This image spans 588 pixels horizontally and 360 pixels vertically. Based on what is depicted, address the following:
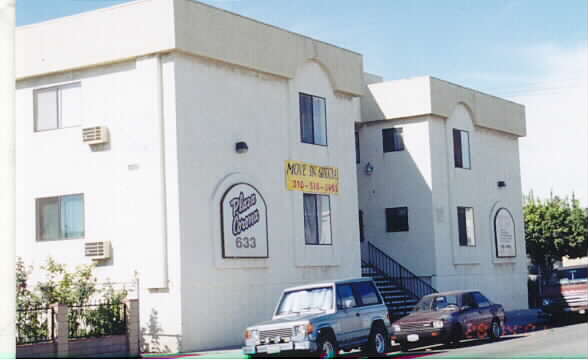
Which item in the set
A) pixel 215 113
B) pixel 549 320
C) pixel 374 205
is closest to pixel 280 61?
pixel 215 113

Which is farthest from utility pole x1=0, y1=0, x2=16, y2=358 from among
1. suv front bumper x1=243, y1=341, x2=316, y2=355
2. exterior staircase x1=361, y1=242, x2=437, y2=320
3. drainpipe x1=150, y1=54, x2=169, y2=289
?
exterior staircase x1=361, y1=242, x2=437, y2=320

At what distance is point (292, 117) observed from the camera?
26.7 m

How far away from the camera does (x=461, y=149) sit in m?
35.9

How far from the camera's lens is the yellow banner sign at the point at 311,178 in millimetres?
26391

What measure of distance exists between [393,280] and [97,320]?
14.9m

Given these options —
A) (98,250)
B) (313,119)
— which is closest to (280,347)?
(98,250)

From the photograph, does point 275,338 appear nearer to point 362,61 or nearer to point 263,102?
point 263,102

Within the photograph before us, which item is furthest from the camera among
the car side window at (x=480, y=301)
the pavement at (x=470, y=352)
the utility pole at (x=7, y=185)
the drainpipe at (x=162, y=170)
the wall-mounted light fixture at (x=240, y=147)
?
the wall-mounted light fixture at (x=240, y=147)

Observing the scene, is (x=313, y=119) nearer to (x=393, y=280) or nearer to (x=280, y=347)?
(x=393, y=280)

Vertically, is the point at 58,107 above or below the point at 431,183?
above

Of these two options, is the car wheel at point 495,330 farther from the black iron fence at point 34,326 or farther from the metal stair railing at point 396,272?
the black iron fence at point 34,326

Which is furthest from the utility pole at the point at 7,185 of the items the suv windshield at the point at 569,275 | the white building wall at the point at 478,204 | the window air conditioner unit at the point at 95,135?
the white building wall at the point at 478,204

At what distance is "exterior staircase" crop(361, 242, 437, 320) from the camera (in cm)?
3119

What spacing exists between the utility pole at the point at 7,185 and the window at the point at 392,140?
28.7 meters
